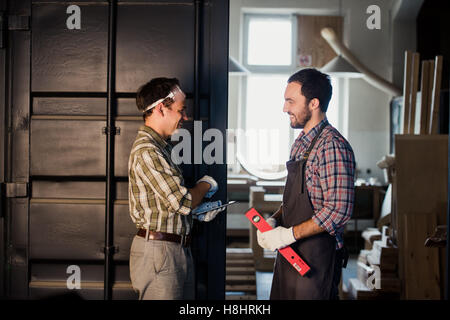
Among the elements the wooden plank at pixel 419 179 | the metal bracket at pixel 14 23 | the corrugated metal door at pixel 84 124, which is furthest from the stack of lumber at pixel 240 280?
the metal bracket at pixel 14 23

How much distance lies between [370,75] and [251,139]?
89.2 inches

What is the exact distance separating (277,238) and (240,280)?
2.11 metres

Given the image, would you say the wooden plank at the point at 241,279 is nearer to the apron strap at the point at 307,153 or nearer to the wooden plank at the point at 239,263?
the wooden plank at the point at 239,263

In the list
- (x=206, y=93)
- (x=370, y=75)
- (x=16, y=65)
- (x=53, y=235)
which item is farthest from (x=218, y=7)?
(x=370, y=75)

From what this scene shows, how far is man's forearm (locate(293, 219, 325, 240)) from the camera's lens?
8.02 feet

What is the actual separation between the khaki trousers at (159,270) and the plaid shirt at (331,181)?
76cm

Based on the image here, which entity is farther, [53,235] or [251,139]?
[251,139]

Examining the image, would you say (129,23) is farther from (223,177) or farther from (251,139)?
(251,139)

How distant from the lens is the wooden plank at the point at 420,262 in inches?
166

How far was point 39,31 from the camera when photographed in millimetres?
2885

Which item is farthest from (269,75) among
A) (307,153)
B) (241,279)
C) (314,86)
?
(307,153)

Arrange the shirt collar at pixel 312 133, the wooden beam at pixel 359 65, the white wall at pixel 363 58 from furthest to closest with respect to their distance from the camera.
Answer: the white wall at pixel 363 58 < the wooden beam at pixel 359 65 < the shirt collar at pixel 312 133

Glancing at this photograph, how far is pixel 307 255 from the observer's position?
2553 mm

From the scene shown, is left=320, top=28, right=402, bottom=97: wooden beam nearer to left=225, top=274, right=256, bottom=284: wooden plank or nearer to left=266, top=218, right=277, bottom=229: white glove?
left=225, top=274, right=256, bottom=284: wooden plank
